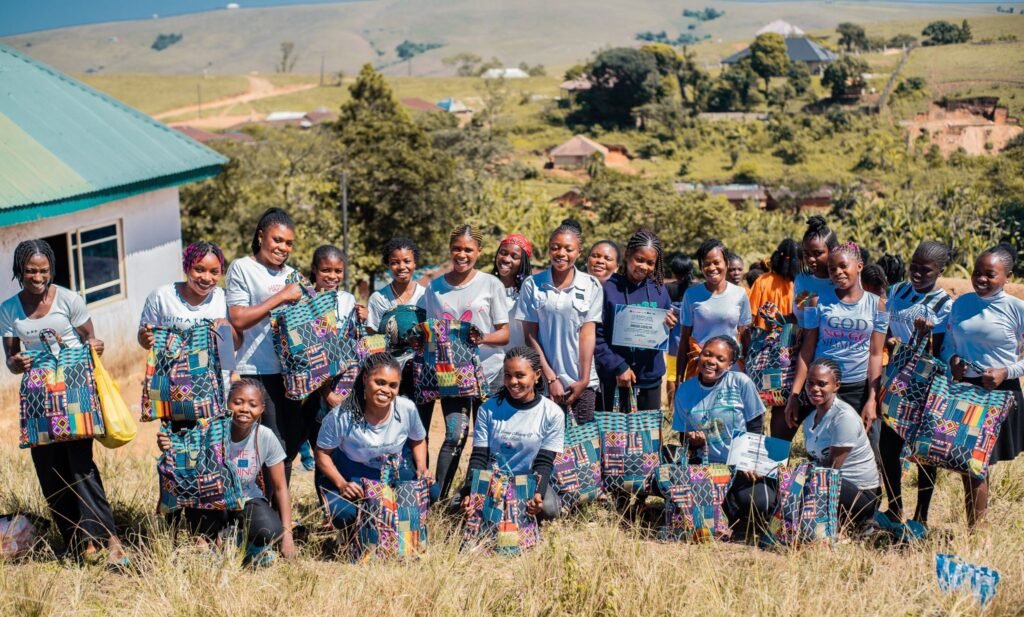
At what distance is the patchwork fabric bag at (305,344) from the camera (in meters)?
5.10

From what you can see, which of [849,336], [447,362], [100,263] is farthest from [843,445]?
[100,263]

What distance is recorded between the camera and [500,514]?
193 inches

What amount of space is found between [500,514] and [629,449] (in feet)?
2.94

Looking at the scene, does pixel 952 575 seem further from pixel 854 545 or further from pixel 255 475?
pixel 255 475

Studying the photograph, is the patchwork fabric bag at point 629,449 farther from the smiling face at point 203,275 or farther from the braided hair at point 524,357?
the smiling face at point 203,275

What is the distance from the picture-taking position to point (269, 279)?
17.0 ft

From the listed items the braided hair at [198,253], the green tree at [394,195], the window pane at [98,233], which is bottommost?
the green tree at [394,195]

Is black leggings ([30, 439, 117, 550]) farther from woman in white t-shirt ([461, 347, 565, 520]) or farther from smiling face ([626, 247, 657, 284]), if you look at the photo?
smiling face ([626, 247, 657, 284])

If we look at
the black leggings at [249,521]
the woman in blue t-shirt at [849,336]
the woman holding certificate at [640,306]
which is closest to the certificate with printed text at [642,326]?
the woman holding certificate at [640,306]

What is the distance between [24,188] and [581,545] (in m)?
8.53

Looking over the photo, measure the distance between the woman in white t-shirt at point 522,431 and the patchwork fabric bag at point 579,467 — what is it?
0.09 meters

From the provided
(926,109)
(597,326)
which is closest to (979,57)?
(926,109)

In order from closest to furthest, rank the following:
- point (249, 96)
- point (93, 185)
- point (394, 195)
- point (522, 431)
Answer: point (522, 431), point (93, 185), point (394, 195), point (249, 96)

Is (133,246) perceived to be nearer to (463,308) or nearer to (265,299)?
(265,299)
